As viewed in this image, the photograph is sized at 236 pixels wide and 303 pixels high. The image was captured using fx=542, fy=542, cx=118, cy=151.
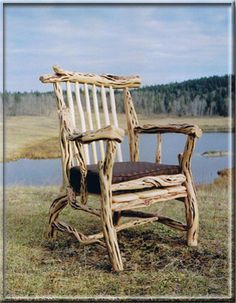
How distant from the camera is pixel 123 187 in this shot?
3.01 meters

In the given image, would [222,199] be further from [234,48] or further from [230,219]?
[234,48]

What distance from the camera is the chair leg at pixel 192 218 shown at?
11.3ft

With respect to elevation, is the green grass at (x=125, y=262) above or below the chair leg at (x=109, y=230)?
below

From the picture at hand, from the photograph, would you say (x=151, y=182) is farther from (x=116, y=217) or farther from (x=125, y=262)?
(x=116, y=217)

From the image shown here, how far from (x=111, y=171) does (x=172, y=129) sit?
73 centimetres

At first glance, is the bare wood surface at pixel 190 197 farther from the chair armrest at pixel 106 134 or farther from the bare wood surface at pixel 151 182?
the chair armrest at pixel 106 134

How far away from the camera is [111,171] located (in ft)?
9.52

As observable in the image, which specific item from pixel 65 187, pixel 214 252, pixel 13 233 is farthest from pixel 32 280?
pixel 214 252

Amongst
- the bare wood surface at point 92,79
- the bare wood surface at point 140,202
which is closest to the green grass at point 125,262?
the bare wood surface at point 140,202

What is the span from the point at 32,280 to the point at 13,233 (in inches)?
36.1

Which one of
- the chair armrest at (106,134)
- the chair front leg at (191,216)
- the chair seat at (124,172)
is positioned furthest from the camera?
the chair front leg at (191,216)

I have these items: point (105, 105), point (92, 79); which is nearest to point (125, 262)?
point (105, 105)

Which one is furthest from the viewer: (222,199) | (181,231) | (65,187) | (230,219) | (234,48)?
(222,199)

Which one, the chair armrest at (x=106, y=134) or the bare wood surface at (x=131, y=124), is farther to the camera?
the bare wood surface at (x=131, y=124)
